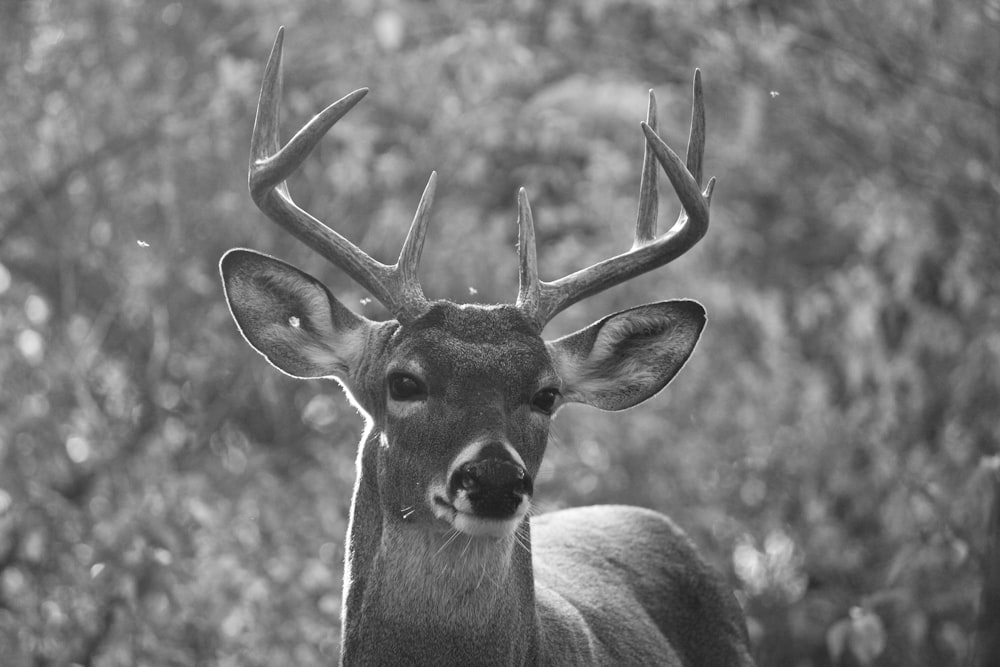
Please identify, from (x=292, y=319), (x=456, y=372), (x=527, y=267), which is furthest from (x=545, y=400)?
(x=292, y=319)

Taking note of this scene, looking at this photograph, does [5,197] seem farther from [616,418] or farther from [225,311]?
[616,418]

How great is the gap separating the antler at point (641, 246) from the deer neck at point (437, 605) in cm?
86

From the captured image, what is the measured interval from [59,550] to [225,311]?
253 centimetres

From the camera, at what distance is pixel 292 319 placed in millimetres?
5078

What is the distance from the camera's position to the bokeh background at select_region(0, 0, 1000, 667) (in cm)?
901

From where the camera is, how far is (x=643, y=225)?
18.0ft

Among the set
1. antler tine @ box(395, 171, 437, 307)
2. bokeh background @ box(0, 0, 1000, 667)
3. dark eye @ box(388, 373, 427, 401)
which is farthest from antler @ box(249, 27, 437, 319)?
bokeh background @ box(0, 0, 1000, 667)

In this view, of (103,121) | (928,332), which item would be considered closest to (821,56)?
(928,332)

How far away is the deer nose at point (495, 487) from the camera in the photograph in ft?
14.0

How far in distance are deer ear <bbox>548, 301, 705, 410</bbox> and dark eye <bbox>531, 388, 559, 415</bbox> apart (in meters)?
0.31

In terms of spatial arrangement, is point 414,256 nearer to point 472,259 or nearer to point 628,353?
point 628,353

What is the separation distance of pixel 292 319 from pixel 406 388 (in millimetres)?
605

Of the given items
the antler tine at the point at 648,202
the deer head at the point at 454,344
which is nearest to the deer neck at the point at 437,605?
the deer head at the point at 454,344

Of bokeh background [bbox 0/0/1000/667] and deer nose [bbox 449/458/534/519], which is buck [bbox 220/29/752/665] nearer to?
deer nose [bbox 449/458/534/519]
